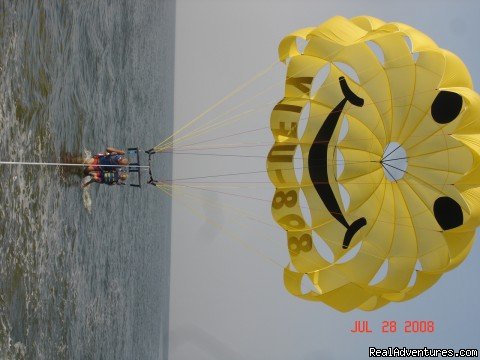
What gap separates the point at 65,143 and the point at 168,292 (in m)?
26.0

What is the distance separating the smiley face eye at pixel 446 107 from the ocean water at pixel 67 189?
5.92 metres

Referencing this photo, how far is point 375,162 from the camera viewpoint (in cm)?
1043

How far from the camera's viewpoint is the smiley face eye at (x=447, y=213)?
9117mm

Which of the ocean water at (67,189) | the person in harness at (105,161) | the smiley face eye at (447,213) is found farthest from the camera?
the person in harness at (105,161)

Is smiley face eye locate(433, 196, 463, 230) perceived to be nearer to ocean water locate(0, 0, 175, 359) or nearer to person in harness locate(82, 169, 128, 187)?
person in harness locate(82, 169, 128, 187)

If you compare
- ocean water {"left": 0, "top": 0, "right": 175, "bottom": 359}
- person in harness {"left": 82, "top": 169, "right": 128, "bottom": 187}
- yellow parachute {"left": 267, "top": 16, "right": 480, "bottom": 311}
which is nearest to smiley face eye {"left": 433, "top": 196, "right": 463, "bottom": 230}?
yellow parachute {"left": 267, "top": 16, "right": 480, "bottom": 311}

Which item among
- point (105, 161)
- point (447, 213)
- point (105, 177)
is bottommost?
point (447, 213)

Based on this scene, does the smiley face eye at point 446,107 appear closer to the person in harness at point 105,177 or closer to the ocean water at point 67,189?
the person in harness at point 105,177

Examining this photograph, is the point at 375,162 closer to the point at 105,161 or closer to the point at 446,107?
the point at 446,107

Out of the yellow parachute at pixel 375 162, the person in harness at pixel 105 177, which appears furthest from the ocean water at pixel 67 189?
the yellow parachute at pixel 375 162

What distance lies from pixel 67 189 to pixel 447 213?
6009mm

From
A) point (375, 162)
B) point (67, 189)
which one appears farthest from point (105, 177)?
point (375, 162)

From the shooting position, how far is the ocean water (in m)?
6.81

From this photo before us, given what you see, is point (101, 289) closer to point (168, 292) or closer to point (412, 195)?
point (412, 195)
